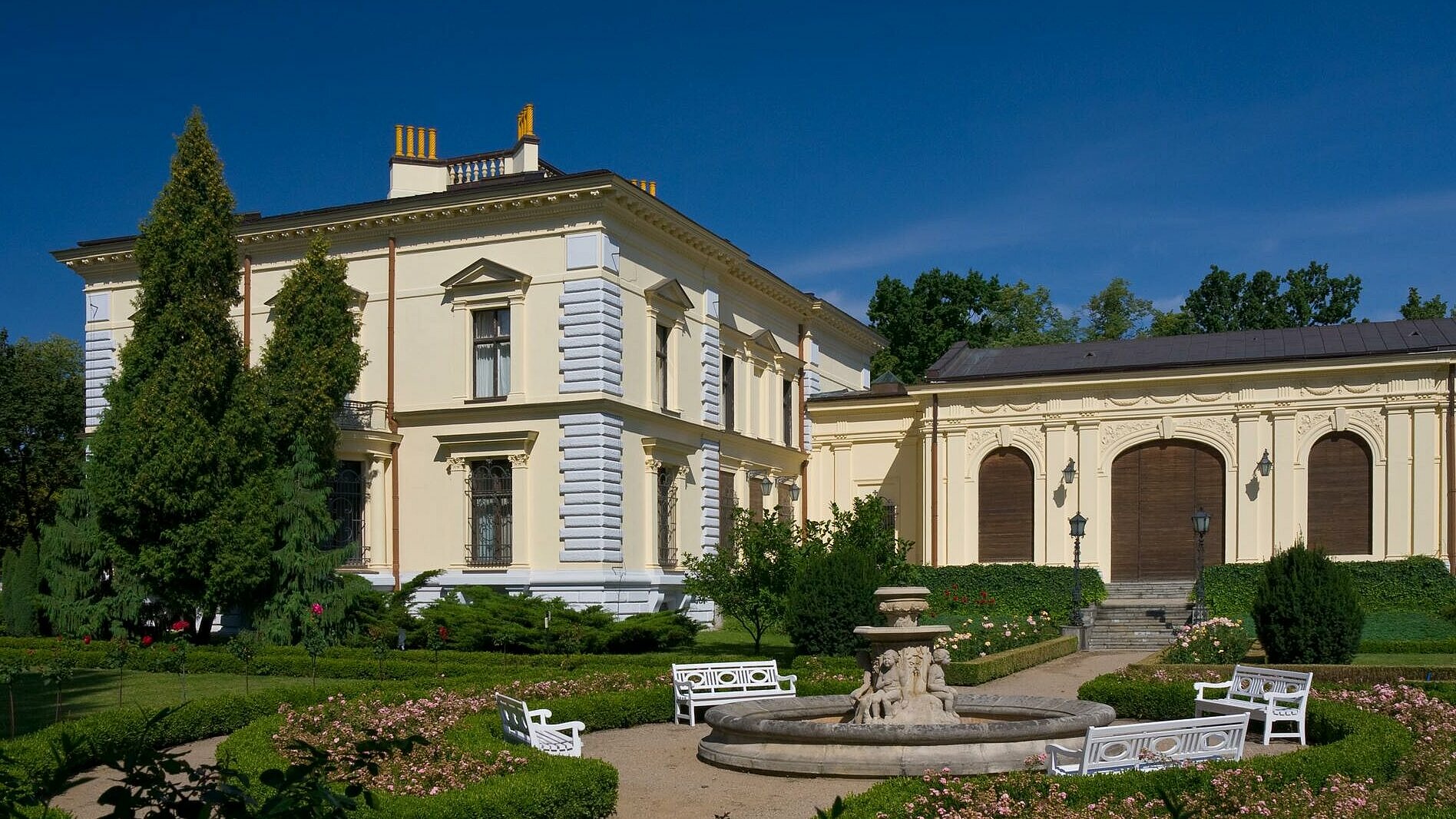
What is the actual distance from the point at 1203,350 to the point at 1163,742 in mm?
28051

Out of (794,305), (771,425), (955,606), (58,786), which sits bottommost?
(955,606)

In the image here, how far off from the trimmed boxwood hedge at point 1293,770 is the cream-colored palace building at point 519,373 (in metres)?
16.1

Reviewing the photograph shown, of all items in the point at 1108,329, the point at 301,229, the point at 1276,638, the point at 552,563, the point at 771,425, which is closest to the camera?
the point at 1276,638

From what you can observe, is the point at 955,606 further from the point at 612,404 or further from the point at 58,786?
the point at 58,786

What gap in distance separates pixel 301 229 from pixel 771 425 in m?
13.6

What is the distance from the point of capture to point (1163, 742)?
10.2 meters

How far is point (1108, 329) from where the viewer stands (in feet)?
211

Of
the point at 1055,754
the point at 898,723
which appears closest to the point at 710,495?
the point at 898,723

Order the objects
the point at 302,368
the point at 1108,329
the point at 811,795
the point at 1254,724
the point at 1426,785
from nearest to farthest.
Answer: the point at 1426,785 < the point at 811,795 < the point at 1254,724 < the point at 302,368 < the point at 1108,329

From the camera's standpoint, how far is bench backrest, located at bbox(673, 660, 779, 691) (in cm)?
1623

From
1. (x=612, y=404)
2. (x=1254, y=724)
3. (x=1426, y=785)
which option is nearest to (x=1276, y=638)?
(x=1254, y=724)

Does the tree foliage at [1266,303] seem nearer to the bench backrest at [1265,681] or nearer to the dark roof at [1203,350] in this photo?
the dark roof at [1203,350]

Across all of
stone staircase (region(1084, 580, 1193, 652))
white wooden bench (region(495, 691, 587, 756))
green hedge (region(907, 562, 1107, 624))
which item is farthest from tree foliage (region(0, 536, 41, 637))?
stone staircase (region(1084, 580, 1193, 652))

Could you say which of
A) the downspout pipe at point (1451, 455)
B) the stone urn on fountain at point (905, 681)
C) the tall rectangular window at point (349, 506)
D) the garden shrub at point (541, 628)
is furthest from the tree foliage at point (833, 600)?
the downspout pipe at point (1451, 455)
